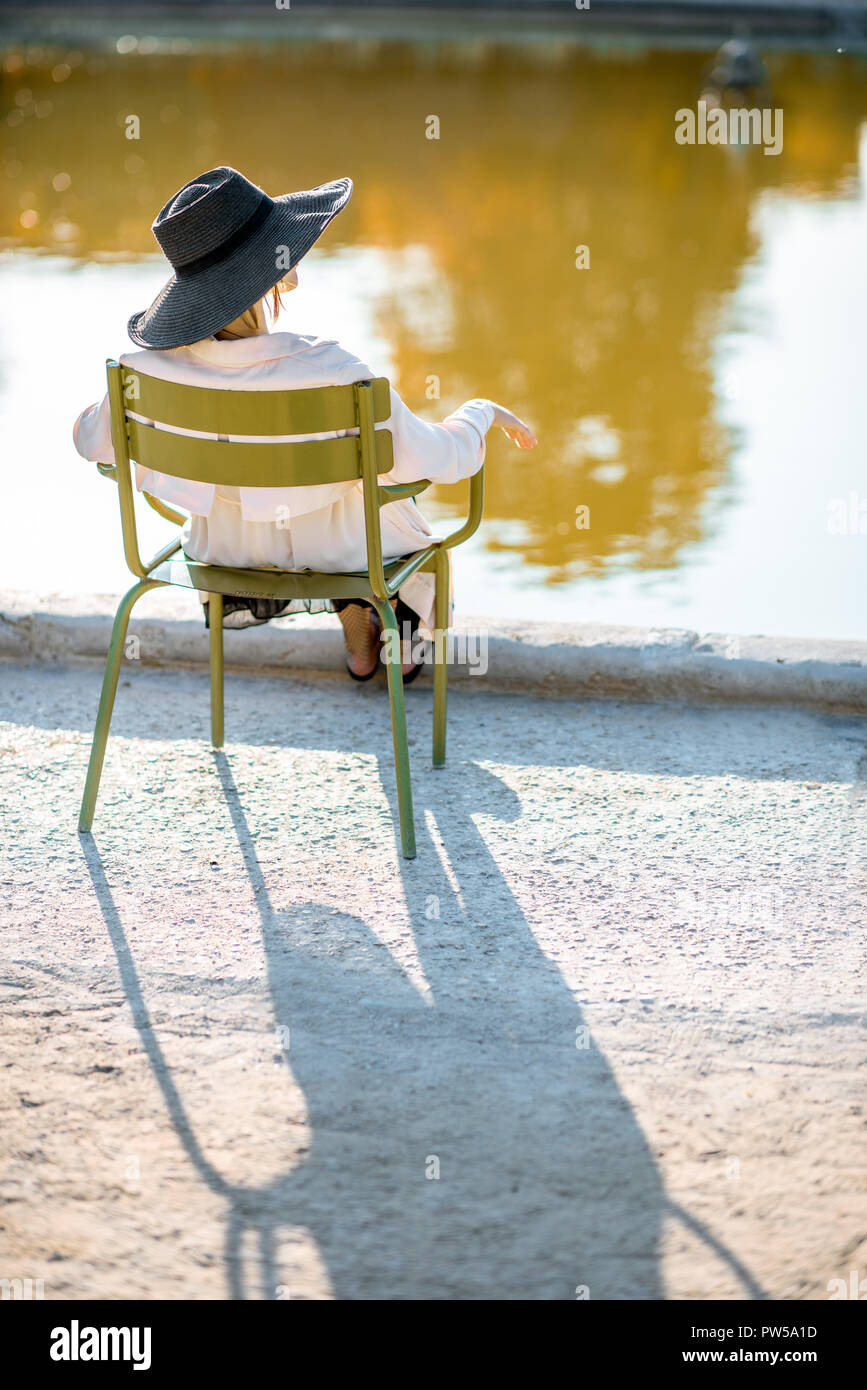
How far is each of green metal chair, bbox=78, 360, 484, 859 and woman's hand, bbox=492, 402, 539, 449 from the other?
28 centimetres

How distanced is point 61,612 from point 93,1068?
73.2 inches

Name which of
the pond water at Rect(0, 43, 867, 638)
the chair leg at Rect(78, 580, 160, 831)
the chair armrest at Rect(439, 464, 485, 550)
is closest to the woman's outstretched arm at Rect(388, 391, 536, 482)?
the chair armrest at Rect(439, 464, 485, 550)

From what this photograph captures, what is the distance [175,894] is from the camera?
9.22ft

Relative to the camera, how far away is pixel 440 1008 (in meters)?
2.45

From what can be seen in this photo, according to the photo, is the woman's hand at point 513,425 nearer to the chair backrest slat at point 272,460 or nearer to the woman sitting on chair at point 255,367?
the woman sitting on chair at point 255,367

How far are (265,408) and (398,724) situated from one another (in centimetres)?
62

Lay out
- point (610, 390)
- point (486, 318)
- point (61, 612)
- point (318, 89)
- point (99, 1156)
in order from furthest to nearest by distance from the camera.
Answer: point (318, 89)
point (486, 318)
point (610, 390)
point (61, 612)
point (99, 1156)

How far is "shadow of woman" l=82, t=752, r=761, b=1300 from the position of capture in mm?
1925

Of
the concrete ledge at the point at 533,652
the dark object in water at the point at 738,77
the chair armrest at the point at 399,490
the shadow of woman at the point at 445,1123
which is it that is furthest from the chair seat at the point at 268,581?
the dark object in water at the point at 738,77

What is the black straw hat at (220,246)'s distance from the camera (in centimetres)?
275

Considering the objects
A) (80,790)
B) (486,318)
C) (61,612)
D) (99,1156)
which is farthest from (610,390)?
(99,1156)

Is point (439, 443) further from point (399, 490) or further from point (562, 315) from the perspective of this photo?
point (562, 315)

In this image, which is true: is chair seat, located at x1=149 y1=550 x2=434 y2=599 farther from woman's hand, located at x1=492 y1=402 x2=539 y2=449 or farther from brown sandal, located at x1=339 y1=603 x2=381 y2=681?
brown sandal, located at x1=339 y1=603 x2=381 y2=681
